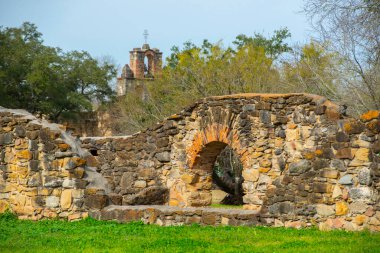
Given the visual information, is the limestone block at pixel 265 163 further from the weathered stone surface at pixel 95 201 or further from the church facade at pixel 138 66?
the church facade at pixel 138 66

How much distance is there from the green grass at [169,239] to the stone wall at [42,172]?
0.67 meters

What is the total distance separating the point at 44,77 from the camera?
38.7 meters

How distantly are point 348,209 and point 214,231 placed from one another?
6.39 feet

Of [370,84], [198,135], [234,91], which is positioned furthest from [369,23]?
[234,91]

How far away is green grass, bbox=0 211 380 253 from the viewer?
8078 millimetres

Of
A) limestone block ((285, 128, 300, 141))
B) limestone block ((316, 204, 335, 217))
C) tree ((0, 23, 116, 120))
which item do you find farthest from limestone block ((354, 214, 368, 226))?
tree ((0, 23, 116, 120))

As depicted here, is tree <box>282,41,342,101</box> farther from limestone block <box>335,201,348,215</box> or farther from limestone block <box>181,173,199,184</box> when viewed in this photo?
limestone block <box>335,201,348,215</box>

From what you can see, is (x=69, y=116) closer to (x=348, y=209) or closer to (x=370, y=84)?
(x=370, y=84)

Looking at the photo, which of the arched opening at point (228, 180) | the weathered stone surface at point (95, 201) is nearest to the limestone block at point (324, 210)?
the weathered stone surface at point (95, 201)

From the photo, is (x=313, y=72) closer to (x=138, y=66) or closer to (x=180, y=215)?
(x=180, y=215)

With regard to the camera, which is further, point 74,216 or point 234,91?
point 234,91

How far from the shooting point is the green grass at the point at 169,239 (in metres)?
8.08

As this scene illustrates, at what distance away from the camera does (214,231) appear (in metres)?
9.55

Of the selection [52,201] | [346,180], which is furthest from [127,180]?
[346,180]
